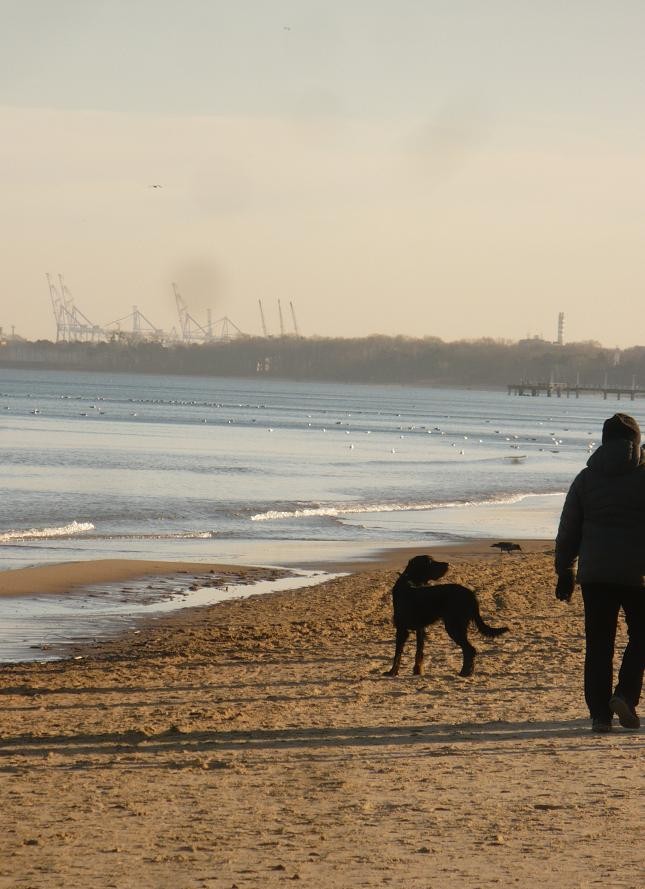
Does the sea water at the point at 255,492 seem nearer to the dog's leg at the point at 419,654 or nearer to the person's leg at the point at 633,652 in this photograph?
the dog's leg at the point at 419,654

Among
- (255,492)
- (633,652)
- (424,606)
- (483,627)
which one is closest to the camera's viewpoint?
A: (633,652)

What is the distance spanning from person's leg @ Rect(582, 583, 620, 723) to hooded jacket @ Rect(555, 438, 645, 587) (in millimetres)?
120

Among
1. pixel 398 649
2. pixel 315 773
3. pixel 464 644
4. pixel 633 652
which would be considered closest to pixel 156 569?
pixel 398 649

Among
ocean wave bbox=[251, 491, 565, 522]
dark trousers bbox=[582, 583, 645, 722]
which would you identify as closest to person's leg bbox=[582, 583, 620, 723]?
dark trousers bbox=[582, 583, 645, 722]

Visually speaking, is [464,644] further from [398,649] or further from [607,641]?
[607,641]

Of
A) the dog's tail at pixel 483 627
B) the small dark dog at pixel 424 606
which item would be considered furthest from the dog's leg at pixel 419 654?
the dog's tail at pixel 483 627

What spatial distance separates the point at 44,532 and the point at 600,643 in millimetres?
16372

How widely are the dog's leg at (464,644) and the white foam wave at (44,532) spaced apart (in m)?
13.1

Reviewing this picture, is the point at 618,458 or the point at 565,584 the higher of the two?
the point at 618,458

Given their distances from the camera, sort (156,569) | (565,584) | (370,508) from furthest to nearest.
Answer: (370,508) < (156,569) < (565,584)

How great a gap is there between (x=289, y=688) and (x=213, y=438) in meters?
51.9

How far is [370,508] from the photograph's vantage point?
1143 inches

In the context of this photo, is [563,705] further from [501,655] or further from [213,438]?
[213,438]

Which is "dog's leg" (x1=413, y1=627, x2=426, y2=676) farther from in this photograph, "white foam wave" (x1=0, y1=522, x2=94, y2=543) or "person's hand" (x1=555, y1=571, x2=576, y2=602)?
"white foam wave" (x1=0, y1=522, x2=94, y2=543)
